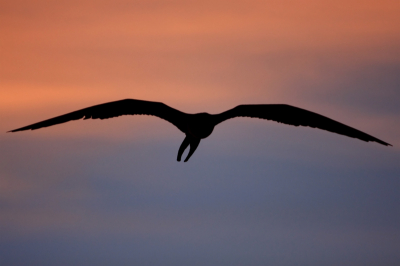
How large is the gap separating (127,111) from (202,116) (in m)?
2.33

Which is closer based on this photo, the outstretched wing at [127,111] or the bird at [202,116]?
the bird at [202,116]

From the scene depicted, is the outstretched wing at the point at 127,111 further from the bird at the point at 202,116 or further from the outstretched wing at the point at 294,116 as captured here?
the outstretched wing at the point at 294,116

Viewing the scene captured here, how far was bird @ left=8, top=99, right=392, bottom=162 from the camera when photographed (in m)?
11.7

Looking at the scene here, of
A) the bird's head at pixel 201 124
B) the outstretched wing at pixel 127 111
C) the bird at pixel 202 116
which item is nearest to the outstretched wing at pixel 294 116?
the bird at pixel 202 116

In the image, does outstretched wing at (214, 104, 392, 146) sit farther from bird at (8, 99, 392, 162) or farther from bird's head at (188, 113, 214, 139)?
bird's head at (188, 113, 214, 139)

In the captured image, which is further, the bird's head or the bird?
the bird

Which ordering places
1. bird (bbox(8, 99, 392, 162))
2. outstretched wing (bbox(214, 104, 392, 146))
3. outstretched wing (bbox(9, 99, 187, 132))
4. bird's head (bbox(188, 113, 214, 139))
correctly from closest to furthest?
bird's head (bbox(188, 113, 214, 139))
bird (bbox(8, 99, 392, 162))
outstretched wing (bbox(9, 99, 187, 132))
outstretched wing (bbox(214, 104, 392, 146))

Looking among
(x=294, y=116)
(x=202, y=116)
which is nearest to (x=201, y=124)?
(x=202, y=116)

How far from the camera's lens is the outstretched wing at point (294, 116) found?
12172 millimetres

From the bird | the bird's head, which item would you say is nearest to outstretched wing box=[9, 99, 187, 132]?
the bird

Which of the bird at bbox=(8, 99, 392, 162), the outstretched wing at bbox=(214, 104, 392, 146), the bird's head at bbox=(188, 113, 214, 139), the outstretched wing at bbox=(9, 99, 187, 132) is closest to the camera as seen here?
the bird's head at bbox=(188, 113, 214, 139)

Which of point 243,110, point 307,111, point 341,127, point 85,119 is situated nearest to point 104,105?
point 85,119

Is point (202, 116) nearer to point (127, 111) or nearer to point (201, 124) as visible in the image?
point (201, 124)

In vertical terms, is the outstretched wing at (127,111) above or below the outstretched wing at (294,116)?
below
